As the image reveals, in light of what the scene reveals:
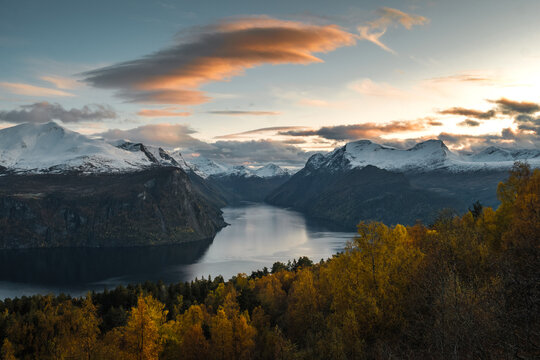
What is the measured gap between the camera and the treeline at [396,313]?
781 inches

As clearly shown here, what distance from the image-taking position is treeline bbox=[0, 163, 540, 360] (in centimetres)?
1983

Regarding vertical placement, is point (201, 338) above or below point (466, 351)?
below

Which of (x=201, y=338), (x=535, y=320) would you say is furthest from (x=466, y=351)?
(x=201, y=338)

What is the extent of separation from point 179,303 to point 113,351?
2090 inches

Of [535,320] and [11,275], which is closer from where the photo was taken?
[535,320]

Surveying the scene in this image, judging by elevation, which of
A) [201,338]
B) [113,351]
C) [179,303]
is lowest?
[179,303]

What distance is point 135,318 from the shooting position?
40.8m

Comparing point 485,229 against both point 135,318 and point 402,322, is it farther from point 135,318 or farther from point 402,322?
point 135,318

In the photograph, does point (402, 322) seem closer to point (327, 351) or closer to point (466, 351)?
point (327, 351)

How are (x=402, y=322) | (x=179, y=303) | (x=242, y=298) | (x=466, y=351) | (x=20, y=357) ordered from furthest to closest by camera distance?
(x=179, y=303), (x=242, y=298), (x=20, y=357), (x=402, y=322), (x=466, y=351)

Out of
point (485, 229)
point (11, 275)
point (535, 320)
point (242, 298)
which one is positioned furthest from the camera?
point (11, 275)

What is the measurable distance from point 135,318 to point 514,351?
3583 centimetres

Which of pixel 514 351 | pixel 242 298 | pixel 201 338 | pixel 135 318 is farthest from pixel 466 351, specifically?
pixel 242 298

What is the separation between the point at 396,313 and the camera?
1425 inches
